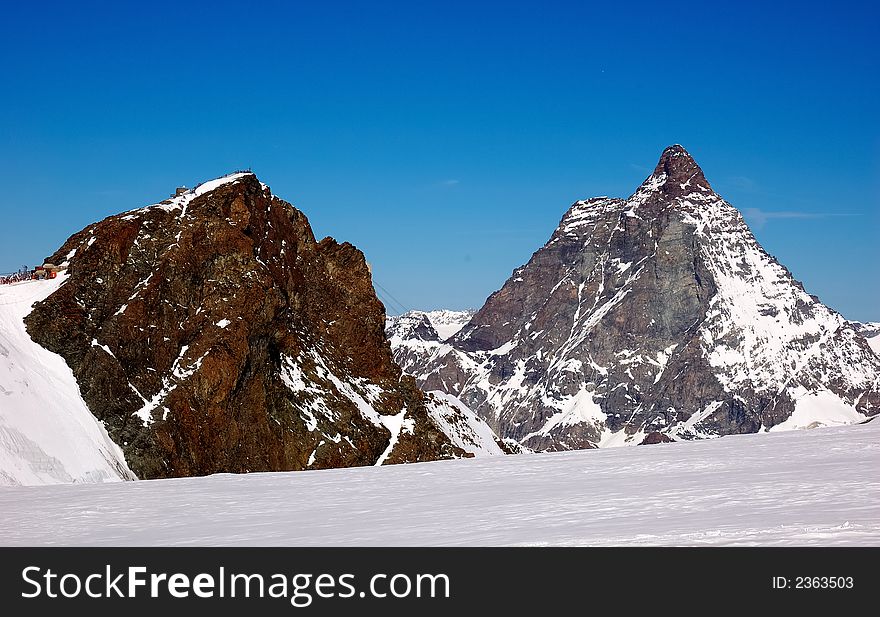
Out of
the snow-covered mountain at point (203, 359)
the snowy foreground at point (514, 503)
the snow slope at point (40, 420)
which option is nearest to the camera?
the snowy foreground at point (514, 503)

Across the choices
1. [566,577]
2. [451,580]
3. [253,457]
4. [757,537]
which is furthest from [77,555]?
[253,457]

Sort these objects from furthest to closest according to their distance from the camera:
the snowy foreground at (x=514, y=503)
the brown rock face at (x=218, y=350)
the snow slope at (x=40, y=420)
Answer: the brown rock face at (x=218, y=350)
the snow slope at (x=40, y=420)
the snowy foreground at (x=514, y=503)

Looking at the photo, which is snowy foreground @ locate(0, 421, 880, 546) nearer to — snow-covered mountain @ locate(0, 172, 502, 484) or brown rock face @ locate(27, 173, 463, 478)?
snow-covered mountain @ locate(0, 172, 502, 484)

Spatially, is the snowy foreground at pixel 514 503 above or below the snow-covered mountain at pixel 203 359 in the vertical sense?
below

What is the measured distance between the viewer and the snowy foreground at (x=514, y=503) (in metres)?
13.7

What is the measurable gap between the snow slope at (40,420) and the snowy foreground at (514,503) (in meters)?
30.9

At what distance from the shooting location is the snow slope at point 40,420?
50.5 m

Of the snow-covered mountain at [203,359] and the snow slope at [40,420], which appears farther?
the snow-covered mountain at [203,359]

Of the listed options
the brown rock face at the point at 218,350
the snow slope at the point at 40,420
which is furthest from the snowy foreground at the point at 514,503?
the brown rock face at the point at 218,350

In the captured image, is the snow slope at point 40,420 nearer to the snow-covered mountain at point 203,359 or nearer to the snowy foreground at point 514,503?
the snow-covered mountain at point 203,359

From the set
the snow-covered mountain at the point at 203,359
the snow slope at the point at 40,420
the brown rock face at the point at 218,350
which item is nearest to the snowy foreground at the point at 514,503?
the snow slope at the point at 40,420

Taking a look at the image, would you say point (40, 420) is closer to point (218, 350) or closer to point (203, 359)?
point (203, 359)

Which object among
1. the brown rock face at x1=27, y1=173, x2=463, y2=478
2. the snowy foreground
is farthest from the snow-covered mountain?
the snowy foreground

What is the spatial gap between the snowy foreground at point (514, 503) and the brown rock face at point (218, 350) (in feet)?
147
